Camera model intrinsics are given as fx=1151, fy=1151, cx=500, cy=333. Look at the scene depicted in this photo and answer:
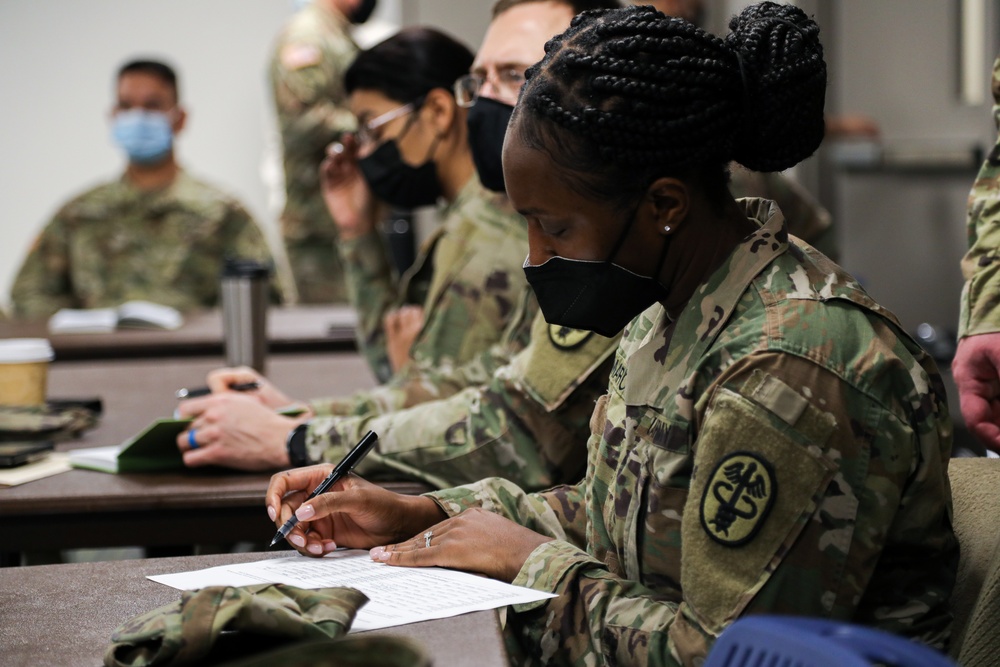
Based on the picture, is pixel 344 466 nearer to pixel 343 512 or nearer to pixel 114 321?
pixel 343 512

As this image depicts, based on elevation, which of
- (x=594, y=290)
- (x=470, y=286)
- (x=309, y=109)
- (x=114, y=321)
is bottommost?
(x=114, y=321)

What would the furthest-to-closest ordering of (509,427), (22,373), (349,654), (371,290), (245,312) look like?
(371,290)
(245,312)
(22,373)
(509,427)
(349,654)

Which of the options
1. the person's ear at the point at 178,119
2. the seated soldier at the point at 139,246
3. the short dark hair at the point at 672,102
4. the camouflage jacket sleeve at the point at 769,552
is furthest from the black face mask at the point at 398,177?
the person's ear at the point at 178,119

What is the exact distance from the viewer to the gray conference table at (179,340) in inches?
122

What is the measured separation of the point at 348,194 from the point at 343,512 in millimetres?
1590

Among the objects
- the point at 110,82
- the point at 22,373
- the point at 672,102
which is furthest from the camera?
the point at 110,82

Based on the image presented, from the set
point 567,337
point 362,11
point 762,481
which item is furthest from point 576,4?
point 362,11

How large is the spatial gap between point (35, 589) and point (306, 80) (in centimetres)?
441

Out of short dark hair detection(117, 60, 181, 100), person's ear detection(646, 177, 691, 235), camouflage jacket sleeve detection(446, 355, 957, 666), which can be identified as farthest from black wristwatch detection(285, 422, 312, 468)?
short dark hair detection(117, 60, 181, 100)

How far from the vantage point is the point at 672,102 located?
43.8 inches

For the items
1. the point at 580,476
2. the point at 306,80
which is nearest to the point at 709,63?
the point at 580,476

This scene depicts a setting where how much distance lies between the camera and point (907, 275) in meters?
4.86

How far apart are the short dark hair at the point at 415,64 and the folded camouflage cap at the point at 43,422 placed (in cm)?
91

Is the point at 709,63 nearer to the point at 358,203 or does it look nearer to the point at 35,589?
the point at 35,589
